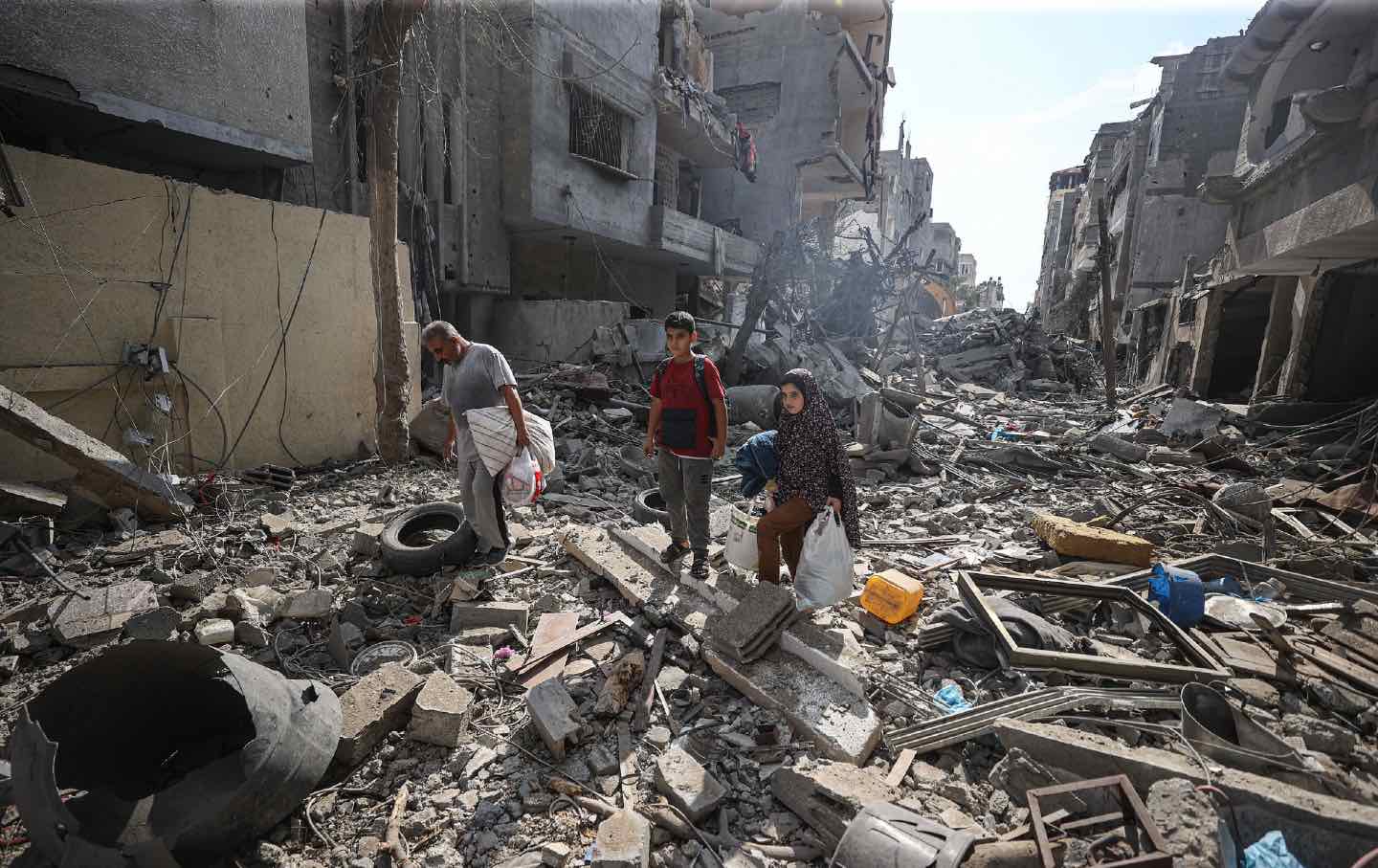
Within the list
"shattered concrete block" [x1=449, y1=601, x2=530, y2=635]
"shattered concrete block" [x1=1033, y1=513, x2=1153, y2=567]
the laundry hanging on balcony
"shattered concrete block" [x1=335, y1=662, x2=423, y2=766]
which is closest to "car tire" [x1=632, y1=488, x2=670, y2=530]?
"shattered concrete block" [x1=449, y1=601, x2=530, y2=635]

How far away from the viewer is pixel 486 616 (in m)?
4.04

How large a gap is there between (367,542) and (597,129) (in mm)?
11370

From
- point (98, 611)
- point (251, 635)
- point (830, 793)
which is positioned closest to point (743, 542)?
point (830, 793)

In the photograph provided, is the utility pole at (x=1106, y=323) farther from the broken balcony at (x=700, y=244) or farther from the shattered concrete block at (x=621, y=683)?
the shattered concrete block at (x=621, y=683)

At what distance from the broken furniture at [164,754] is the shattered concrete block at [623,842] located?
4.39ft

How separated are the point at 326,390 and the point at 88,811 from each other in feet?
19.6

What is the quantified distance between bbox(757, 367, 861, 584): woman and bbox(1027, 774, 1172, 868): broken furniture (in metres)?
1.82

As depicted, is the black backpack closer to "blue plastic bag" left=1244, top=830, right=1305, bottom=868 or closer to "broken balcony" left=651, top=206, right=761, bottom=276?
"blue plastic bag" left=1244, top=830, right=1305, bottom=868

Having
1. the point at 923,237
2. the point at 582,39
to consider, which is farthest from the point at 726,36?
the point at 923,237

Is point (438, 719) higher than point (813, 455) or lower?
lower

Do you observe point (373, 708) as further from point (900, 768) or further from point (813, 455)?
point (813, 455)

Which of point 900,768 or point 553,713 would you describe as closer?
A: point 900,768

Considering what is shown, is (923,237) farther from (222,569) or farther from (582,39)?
(222,569)

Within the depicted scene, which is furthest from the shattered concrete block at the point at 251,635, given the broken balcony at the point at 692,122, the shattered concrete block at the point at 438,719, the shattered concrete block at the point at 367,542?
the broken balcony at the point at 692,122
